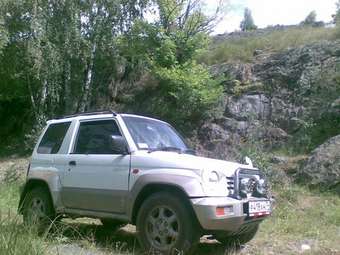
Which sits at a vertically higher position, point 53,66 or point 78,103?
point 53,66

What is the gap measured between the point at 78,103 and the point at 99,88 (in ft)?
3.45

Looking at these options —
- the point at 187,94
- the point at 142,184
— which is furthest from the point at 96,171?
the point at 187,94

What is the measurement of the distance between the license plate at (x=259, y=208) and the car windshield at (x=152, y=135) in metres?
1.45

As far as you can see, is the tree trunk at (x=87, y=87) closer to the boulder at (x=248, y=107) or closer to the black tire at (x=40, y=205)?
the boulder at (x=248, y=107)

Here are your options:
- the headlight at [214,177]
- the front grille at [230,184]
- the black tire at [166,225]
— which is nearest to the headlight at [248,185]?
the front grille at [230,184]

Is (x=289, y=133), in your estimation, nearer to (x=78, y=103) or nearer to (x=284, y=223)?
(x=284, y=223)

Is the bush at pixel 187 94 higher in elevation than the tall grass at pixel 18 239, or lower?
higher

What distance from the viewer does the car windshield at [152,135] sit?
705cm

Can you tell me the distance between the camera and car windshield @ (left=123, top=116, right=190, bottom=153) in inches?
278

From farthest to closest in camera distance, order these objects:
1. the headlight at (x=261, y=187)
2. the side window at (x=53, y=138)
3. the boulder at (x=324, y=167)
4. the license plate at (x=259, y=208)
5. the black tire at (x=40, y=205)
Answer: the boulder at (x=324, y=167) < the side window at (x=53, y=138) < the black tire at (x=40, y=205) < the headlight at (x=261, y=187) < the license plate at (x=259, y=208)

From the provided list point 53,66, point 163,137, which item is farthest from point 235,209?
point 53,66

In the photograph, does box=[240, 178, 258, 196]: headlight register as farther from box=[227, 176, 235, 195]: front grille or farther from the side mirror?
the side mirror

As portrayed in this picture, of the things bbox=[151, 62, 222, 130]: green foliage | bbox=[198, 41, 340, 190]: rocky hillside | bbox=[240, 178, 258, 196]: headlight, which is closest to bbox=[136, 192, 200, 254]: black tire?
bbox=[240, 178, 258, 196]: headlight

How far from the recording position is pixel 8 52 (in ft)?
64.1
